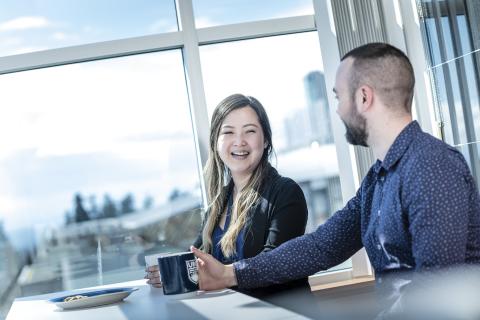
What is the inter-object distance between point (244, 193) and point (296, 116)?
2692mm

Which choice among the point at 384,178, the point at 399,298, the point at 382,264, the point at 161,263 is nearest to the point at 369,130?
the point at 384,178

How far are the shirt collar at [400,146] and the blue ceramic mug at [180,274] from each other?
0.50 meters

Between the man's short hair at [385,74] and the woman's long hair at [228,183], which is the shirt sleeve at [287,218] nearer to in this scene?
the woman's long hair at [228,183]

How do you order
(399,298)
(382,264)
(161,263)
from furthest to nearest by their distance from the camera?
(161,263)
(382,264)
(399,298)

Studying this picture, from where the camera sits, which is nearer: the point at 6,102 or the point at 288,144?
the point at 6,102

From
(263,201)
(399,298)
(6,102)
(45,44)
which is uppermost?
(45,44)

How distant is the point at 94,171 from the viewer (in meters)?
4.83

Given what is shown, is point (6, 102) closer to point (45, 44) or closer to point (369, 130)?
point (45, 44)

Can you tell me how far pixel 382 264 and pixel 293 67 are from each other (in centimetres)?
357

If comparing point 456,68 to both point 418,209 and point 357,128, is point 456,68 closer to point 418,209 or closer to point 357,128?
point 357,128

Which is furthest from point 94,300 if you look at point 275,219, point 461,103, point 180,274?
point 461,103

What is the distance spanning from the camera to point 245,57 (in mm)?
5090

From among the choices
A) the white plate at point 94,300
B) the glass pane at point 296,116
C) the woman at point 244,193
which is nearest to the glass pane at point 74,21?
the glass pane at point 296,116

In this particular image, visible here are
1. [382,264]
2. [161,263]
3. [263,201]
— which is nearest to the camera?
[382,264]
